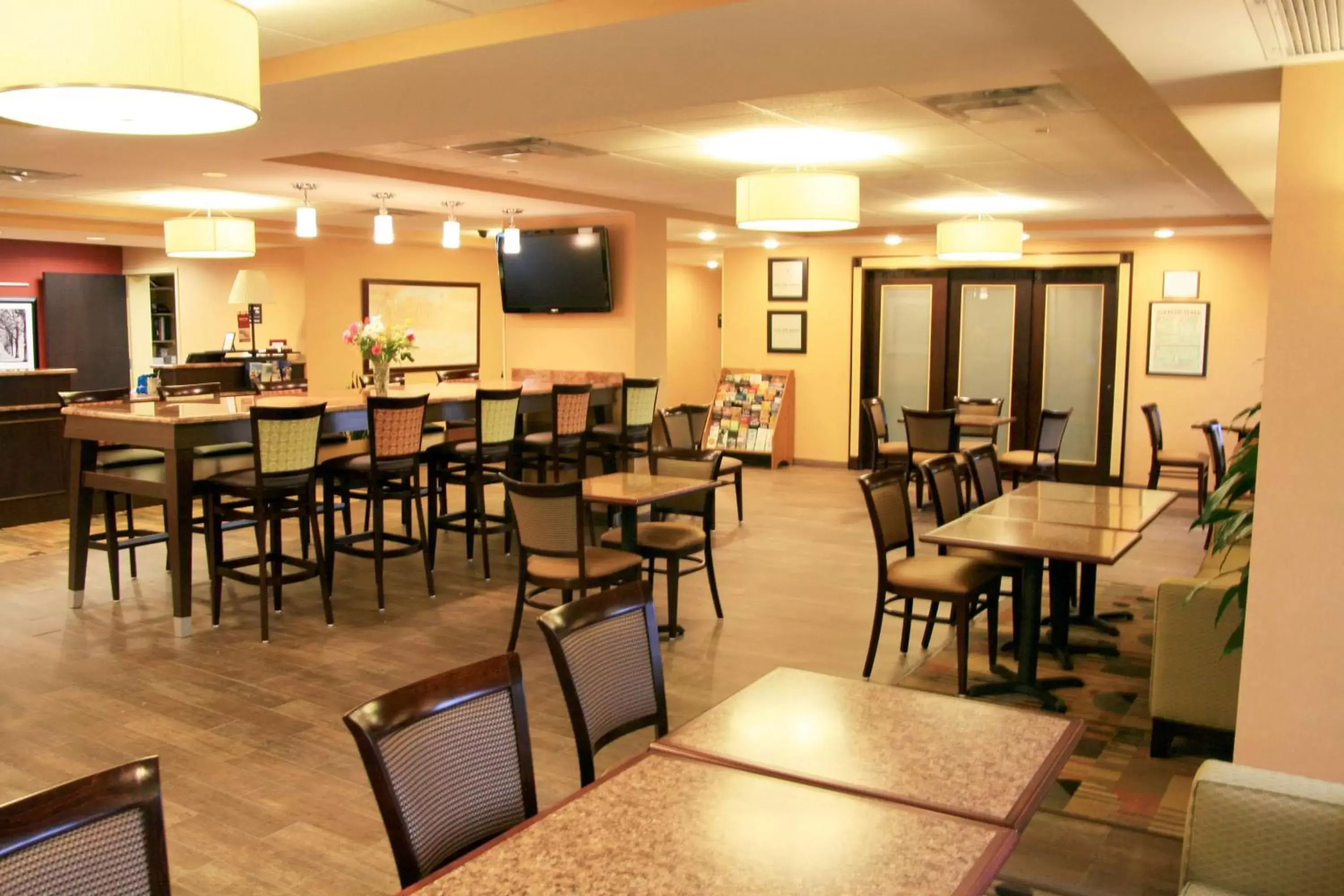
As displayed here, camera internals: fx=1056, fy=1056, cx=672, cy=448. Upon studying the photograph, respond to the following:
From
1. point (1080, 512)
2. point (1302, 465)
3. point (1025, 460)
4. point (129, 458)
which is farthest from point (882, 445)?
point (1302, 465)

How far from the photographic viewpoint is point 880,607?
4699mm

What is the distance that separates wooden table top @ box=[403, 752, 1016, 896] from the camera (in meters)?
1.60

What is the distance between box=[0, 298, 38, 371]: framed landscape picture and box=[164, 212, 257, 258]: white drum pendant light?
764cm

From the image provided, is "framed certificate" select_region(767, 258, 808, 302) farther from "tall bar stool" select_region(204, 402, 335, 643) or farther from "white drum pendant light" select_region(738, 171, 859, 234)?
"tall bar stool" select_region(204, 402, 335, 643)

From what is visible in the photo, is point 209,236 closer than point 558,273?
Yes

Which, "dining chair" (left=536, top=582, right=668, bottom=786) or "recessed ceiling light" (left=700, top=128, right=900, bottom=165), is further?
"recessed ceiling light" (left=700, top=128, right=900, bottom=165)

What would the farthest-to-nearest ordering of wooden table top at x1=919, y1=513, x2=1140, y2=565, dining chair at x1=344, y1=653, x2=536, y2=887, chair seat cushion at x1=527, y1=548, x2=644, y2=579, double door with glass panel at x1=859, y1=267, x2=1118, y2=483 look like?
double door with glass panel at x1=859, y1=267, x2=1118, y2=483 → chair seat cushion at x1=527, y1=548, x2=644, y2=579 → wooden table top at x1=919, y1=513, x2=1140, y2=565 → dining chair at x1=344, y1=653, x2=536, y2=887

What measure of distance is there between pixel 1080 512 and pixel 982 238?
2.42 metres

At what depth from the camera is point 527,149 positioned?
5664 millimetres

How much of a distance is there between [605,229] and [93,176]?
140 inches

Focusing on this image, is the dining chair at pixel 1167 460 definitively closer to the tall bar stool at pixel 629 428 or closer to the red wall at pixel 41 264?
the tall bar stool at pixel 629 428

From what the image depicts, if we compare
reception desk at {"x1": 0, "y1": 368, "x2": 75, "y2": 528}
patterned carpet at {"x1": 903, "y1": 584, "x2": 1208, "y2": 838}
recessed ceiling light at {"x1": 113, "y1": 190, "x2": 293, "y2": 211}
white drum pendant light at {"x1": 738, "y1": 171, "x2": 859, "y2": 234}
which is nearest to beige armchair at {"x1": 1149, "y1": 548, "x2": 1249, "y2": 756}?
patterned carpet at {"x1": 903, "y1": 584, "x2": 1208, "y2": 838}

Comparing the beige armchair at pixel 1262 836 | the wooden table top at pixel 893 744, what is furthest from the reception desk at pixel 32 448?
the beige armchair at pixel 1262 836

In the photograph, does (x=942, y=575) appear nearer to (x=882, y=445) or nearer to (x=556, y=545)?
(x=556, y=545)
